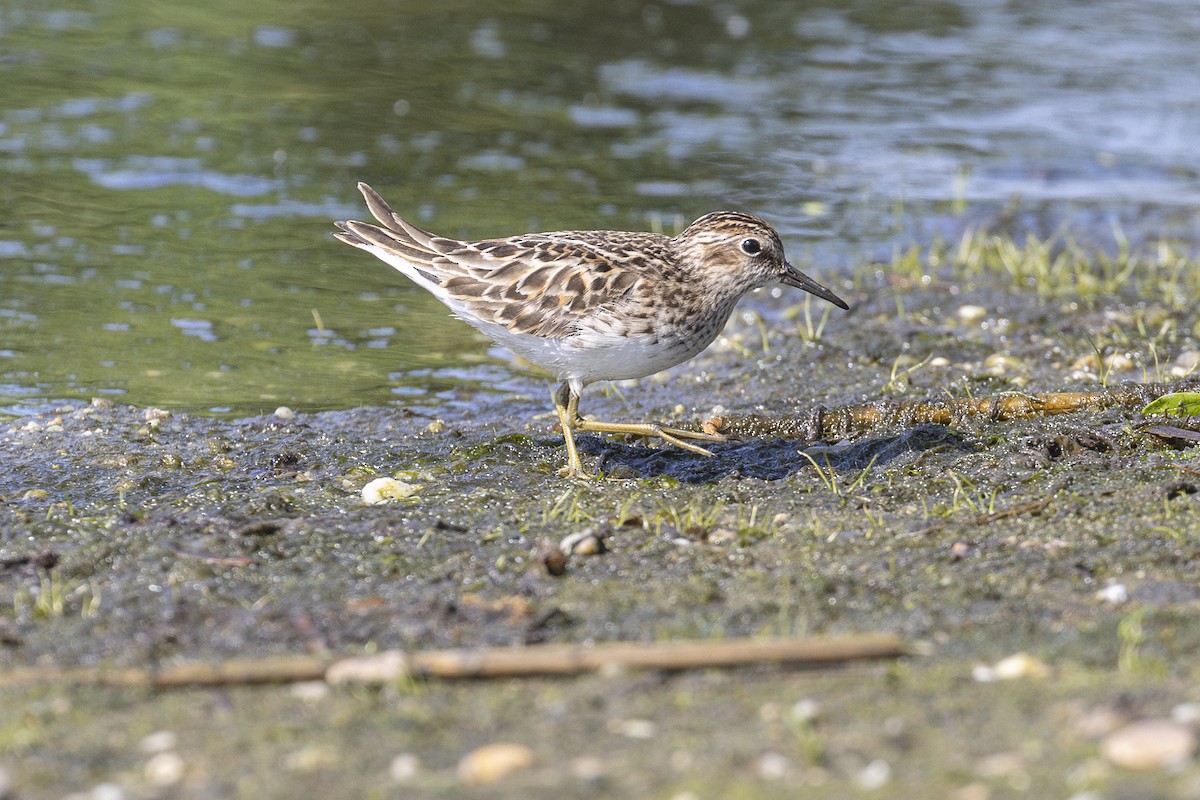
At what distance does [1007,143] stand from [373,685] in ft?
38.0

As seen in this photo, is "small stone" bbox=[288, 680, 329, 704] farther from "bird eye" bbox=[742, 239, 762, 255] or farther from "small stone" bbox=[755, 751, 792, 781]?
"bird eye" bbox=[742, 239, 762, 255]

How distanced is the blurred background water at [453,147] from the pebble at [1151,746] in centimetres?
557

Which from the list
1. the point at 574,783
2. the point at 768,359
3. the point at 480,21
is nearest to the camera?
the point at 574,783

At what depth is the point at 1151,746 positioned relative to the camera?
11.5 feet

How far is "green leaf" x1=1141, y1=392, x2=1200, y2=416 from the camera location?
21.9 feet

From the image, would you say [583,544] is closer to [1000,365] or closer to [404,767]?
[404,767]

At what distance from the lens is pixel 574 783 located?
361 cm

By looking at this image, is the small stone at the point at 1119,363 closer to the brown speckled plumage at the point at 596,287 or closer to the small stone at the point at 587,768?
the brown speckled plumage at the point at 596,287

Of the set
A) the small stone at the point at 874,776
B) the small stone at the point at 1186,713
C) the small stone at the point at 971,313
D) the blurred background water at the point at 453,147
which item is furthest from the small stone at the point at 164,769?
the small stone at the point at 971,313

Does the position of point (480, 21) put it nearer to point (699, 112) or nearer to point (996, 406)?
point (699, 112)

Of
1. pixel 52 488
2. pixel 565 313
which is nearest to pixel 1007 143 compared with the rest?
pixel 565 313

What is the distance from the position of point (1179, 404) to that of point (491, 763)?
4.43m

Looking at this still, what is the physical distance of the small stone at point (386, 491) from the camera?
6307mm

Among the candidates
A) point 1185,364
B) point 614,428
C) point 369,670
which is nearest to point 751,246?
point 614,428
